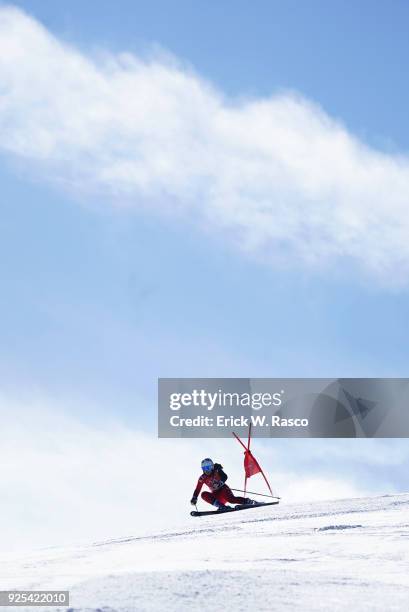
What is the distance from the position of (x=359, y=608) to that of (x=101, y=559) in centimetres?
556

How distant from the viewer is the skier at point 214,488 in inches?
922

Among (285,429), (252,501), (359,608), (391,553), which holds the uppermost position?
(285,429)

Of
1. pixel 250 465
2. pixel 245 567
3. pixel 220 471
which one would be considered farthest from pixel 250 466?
pixel 245 567

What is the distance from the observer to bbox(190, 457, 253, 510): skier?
76.8 ft

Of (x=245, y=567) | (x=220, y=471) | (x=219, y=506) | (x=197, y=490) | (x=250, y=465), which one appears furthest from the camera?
(x=250, y=465)

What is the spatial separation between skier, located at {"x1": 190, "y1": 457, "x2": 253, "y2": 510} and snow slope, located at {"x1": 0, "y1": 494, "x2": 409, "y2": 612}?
3.61m

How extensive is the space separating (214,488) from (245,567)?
11.0 metres

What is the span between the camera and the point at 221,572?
38.8 feet

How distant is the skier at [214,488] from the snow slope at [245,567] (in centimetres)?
361

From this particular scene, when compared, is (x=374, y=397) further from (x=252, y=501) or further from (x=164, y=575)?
(x=164, y=575)

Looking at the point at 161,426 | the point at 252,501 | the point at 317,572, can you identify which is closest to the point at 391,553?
the point at 317,572

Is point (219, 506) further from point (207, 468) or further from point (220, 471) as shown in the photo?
point (207, 468)

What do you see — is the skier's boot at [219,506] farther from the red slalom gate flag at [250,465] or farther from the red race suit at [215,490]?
the red slalom gate flag at [250,465]

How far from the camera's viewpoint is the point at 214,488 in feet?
76.9
